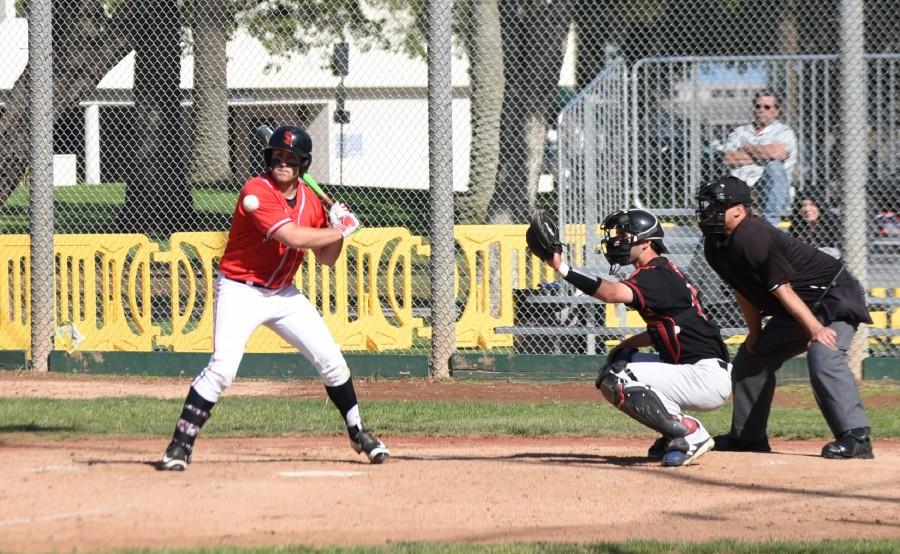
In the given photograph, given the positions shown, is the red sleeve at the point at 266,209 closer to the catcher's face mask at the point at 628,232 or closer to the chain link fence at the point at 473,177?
the catcher's face mask at the point at 628,232

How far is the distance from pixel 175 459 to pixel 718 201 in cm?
316

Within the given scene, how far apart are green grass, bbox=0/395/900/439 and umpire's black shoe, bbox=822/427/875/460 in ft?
4.25

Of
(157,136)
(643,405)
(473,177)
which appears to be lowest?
(643,405)

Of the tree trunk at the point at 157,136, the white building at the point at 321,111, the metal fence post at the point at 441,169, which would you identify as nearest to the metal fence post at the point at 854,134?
the metal fence post at the point at 441,169

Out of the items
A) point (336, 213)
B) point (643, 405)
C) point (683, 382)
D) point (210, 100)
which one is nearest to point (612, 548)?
point (643, 405)

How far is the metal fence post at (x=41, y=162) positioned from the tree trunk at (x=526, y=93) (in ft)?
14.8

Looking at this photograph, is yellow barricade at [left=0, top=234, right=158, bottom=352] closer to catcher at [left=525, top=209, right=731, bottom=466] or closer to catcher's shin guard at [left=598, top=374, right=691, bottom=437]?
catcher at [left=525, top=209, right=731, bottom=466]

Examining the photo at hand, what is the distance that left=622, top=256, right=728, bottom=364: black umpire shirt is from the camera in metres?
6.93

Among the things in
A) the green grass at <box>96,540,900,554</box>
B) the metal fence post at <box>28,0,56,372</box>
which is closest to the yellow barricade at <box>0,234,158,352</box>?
the metal fence post at <box>28,0,56,372</box>

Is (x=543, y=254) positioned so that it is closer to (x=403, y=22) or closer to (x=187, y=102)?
(x=187, y=102)

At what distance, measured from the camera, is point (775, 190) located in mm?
11258

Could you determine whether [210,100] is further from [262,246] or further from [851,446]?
[851,446]

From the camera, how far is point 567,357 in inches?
439

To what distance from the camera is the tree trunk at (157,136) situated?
566 inches
